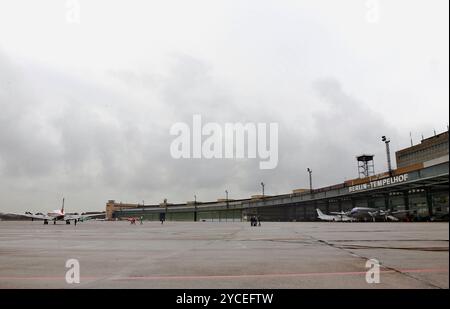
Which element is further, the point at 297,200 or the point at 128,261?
the point at 297,200

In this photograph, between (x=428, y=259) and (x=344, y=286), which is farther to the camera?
(x=428, y=259)

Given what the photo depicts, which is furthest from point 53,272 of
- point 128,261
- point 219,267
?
point 219,267

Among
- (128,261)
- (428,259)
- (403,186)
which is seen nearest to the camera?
(428,259)

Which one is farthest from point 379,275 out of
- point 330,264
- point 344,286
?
point 330,264

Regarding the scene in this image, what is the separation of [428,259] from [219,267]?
6.78 m

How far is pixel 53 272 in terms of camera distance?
977 centimetres
